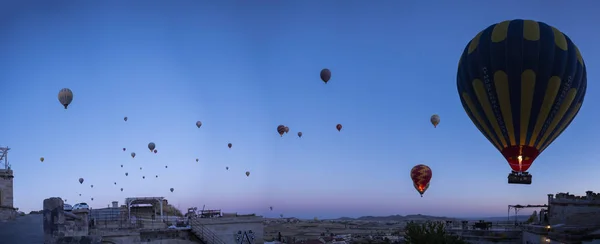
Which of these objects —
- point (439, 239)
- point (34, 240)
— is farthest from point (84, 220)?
point (439, 239)

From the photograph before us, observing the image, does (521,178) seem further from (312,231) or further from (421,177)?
(312,231)

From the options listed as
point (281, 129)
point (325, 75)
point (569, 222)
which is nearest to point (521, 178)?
point (569, 222)

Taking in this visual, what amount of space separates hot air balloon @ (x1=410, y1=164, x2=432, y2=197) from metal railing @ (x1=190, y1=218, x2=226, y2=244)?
21204 millimetres

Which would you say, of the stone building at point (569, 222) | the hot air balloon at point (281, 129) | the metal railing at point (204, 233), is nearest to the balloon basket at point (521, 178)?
the stone building at point (569, 222)

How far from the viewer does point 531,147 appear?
29.0 metres

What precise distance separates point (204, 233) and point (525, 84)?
19926mm

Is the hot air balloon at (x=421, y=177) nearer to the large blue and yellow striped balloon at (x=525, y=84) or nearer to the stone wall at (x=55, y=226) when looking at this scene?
the large blue and yellow striped balloon at (x=525, y=84)

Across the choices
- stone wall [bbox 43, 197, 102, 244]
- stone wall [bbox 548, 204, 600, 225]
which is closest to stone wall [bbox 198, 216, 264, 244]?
stone wall [bbox 43, 197, 102, 244]

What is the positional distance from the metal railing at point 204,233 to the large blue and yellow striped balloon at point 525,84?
1730cm

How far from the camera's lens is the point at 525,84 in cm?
2838

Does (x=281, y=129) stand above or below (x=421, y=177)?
above

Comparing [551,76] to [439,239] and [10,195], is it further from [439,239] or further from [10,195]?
[10,195]

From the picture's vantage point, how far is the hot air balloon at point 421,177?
48.4 metres

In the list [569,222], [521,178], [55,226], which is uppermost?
[521,178]
